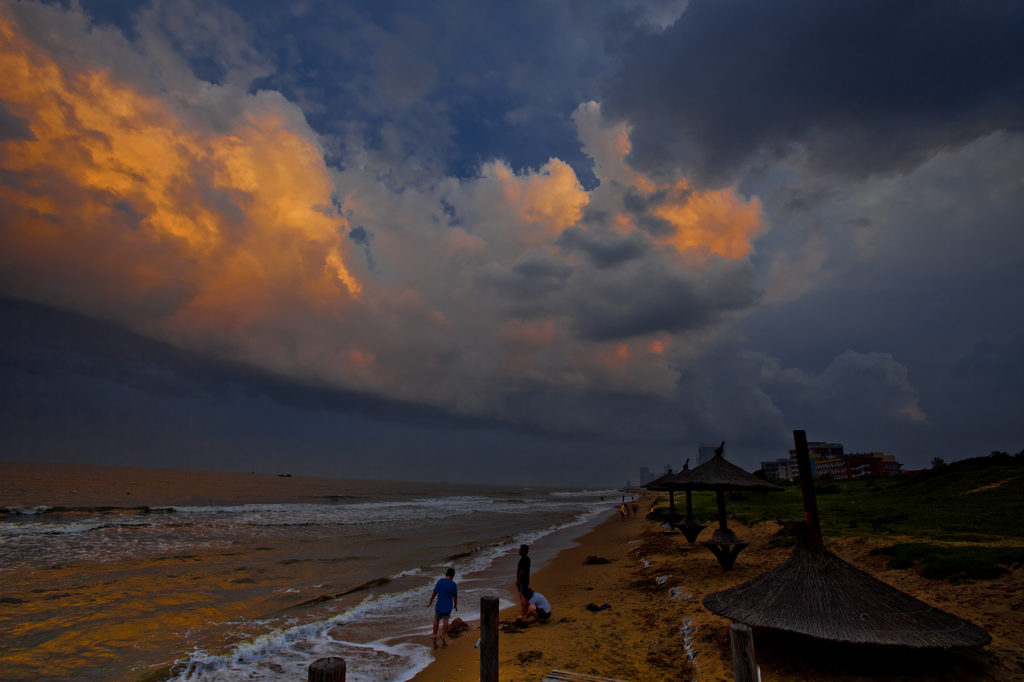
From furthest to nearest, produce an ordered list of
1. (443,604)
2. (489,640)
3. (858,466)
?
(858,466)
(443,604)
(489,640)

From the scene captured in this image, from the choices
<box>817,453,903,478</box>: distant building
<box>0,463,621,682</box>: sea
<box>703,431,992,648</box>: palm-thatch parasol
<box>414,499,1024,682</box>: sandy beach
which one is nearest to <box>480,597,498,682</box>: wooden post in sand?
<box>414,499,1024,682</box>: sandy beach

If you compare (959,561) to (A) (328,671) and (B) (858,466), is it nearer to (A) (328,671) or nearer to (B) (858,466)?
(A) (328,671)

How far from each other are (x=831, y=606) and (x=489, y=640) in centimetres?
494

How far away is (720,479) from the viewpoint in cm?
1283

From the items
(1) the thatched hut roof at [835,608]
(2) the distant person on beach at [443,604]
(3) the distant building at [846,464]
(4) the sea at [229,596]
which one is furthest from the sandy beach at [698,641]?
(3) the distant building at [846,464]

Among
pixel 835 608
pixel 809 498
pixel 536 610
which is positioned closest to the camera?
pixel 835 608

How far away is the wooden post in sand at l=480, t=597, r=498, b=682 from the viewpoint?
5.34 meters

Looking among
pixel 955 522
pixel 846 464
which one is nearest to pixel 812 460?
pixel 846 464

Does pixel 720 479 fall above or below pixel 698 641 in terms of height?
above

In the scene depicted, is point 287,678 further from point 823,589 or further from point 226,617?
point 823,589

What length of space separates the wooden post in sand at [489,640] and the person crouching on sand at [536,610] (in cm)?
569

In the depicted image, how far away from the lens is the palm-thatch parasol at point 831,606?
6.10 m

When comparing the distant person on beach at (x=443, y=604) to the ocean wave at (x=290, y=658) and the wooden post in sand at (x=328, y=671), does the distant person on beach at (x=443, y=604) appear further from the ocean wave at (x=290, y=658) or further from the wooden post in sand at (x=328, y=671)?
the wooden post in sand at (x=328, y=671)

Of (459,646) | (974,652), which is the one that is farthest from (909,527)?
(459,646)
